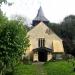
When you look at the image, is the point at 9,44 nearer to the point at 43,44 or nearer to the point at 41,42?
the point at 41,42

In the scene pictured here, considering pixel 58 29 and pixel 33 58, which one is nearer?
pixel 33 58

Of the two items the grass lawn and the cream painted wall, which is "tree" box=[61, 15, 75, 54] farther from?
the grass lawn

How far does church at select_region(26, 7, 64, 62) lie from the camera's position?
6844cm

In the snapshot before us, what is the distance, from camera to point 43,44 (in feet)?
228

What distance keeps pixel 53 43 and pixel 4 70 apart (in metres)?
Answer: 35.3

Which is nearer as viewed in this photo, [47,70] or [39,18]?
[47,70]

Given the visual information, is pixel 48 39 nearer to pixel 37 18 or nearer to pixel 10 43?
pixel 37 18

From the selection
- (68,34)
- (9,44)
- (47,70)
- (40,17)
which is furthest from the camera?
(68,34)

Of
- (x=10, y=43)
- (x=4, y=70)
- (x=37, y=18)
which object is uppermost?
(x=37, y=18)

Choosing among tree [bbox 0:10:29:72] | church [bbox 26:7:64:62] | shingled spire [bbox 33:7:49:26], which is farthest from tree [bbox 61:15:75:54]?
tree [bbox 0:10:29:72]

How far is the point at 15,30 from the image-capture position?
3416 cm

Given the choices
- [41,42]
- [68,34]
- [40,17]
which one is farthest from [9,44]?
[68,34]

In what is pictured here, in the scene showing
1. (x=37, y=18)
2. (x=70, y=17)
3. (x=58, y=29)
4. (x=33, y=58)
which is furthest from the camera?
(x=70, y=17)

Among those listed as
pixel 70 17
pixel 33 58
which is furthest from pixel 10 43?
pixel 70 17
